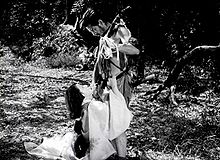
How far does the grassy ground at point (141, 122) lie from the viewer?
4102mm

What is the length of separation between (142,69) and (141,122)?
3.29 m

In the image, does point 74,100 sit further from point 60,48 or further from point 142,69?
point 60,48

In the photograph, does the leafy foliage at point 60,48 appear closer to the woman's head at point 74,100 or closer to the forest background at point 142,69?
the forest background at point 142,69

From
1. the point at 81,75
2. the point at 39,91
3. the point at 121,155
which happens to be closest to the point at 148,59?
the point at 81,75

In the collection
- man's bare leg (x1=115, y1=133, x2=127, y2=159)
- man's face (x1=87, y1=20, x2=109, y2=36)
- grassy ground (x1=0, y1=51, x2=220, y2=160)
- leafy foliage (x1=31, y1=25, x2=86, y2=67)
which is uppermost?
man's face (x1=87, y1=20, x2=109, y2=36)

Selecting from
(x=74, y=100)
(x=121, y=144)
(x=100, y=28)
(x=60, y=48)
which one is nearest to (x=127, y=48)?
(x=100, y=28)

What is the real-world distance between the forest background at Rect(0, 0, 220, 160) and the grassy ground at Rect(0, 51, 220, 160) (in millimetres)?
15

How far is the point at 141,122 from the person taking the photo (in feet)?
17.6

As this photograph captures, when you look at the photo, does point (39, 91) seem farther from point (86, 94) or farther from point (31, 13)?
point (31, 13)

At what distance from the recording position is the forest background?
462cm

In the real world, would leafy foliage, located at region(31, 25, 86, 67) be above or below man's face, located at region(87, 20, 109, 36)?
below

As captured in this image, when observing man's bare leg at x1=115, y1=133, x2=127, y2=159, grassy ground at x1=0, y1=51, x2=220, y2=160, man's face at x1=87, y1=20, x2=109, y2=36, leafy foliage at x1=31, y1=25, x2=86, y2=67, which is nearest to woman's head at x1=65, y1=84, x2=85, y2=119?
grassy ground at x1=0, y1=51, x2=220, y2=160

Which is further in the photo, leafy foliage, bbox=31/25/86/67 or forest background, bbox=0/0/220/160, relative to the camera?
leafy foliage, bbox=31/25/86/67

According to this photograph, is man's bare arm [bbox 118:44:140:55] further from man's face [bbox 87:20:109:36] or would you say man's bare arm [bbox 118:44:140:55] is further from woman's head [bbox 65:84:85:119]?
woman's head [bbox 65:84:85:119]
